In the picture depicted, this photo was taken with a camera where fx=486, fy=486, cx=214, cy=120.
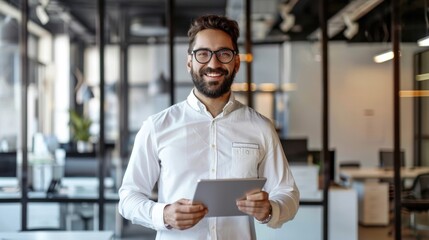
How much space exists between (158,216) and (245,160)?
0.36 metres

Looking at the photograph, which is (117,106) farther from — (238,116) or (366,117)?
(238,116)

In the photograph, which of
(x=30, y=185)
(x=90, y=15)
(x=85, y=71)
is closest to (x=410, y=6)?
(x=30, y=185)

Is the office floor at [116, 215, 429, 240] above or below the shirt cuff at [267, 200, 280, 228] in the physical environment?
below

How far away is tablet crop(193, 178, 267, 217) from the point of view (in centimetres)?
152

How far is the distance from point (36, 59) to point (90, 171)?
552 cm

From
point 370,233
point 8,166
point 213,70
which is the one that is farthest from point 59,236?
point 370,233

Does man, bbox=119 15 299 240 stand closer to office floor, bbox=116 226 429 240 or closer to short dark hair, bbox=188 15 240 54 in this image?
short dark hair, bbox=188 15 240 54

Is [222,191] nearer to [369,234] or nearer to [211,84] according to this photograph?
[211,84]

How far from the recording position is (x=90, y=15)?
31.9 ft

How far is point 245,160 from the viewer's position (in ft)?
5.71

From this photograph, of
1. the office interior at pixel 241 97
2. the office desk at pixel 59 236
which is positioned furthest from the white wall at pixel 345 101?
the office desk at pixel 59 236

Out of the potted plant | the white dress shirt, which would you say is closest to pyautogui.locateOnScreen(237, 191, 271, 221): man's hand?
the white dress shirt

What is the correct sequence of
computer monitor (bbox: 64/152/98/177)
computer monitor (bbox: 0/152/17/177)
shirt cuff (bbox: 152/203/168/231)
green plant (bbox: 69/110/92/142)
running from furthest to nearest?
green plant (bbox: 69/110/92/142) < computer monitor (bbox: 64/152/98/177) < computer monitor (bbox: 0/152/17/177) < shirt cuff (bbox: 152/203/168/231)

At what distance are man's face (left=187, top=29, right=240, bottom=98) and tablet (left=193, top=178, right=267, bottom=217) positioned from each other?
0.37m
